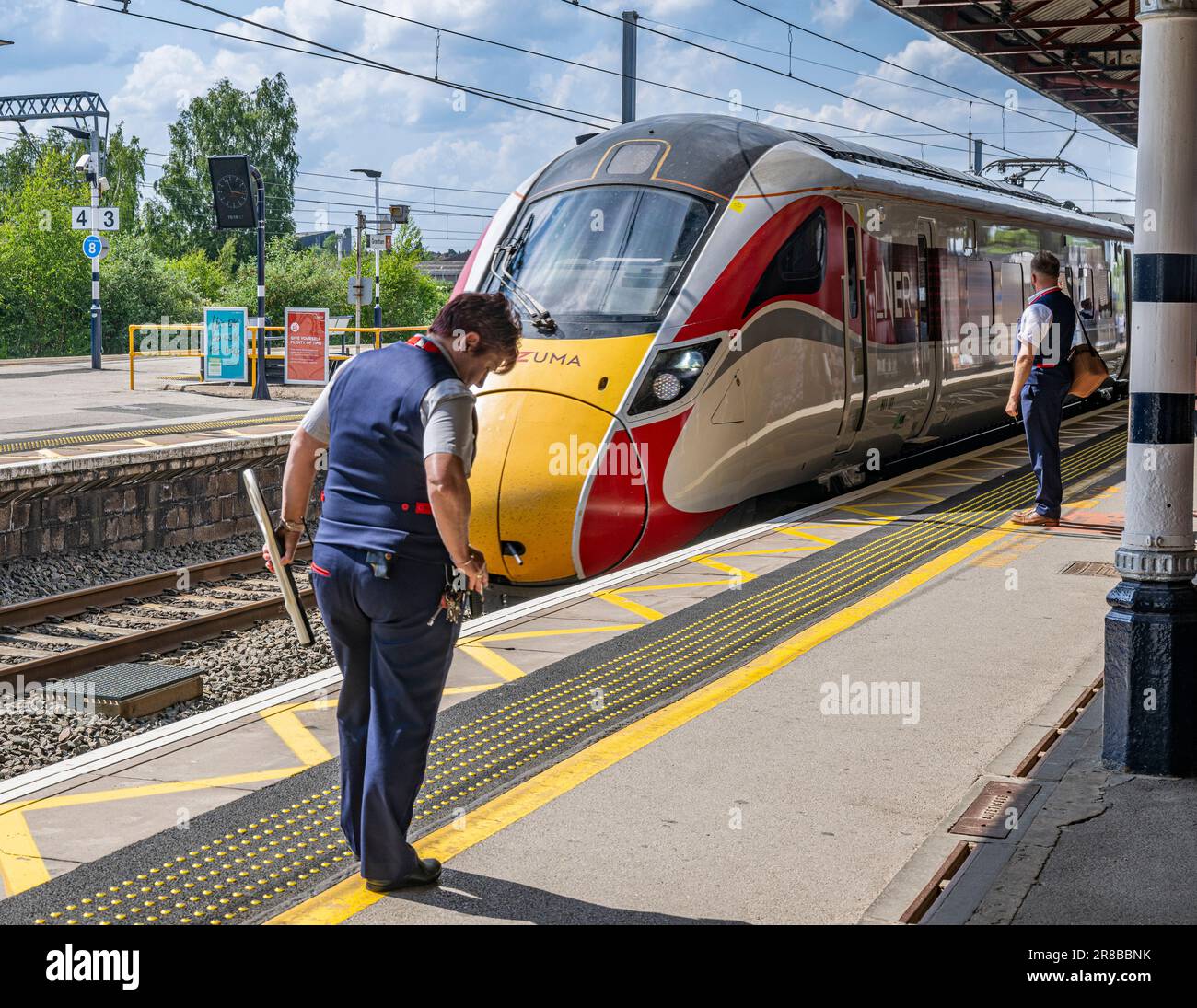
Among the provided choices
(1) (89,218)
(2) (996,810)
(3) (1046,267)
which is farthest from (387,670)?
(1) (89,218)

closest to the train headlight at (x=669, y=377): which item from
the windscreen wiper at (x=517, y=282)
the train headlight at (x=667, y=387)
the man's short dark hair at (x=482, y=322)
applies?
the train headlight at (x=667, y=387)

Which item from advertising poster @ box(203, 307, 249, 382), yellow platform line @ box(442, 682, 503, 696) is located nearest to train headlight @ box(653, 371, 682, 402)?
yellow platform line @ box(442, 682, 503, 696)

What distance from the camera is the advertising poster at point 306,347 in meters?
25.3

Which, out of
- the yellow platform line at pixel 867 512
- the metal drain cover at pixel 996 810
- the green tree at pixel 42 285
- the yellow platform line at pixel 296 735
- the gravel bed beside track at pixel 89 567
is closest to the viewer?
the metal drain cover at pixel 996 810

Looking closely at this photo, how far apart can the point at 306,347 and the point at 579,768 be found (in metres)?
21.6

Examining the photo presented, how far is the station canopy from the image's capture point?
43.8 feet

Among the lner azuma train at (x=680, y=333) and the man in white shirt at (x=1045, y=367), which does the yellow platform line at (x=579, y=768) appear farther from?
the man in white shirt at (x=1045, y=367)

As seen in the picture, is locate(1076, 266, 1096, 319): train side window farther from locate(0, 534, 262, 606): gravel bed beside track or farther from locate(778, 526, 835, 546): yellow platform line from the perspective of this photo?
locate(0, 534, 262, 606): gravel bed beside track

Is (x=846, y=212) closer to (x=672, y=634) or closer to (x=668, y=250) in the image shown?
(x=668, y=250)

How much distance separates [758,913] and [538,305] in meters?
6.19

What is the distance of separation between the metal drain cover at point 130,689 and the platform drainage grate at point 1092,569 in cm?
534

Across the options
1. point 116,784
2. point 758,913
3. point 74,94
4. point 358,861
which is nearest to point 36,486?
point 116,784

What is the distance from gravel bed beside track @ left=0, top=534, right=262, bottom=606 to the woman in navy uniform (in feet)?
29.6

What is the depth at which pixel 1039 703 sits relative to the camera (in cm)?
596
